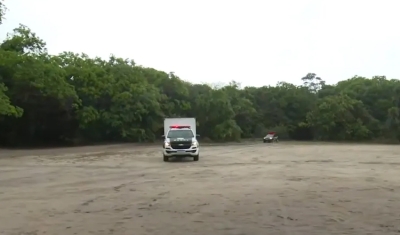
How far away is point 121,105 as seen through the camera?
53188 millimetres

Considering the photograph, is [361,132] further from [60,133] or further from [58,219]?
[58,219]

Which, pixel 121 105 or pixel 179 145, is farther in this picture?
pixel 121 105

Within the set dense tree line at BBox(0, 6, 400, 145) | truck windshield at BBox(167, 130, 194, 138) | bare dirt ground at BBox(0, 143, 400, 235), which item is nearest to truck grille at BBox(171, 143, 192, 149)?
truck windshield at BBox(167, 130, 194, 138)

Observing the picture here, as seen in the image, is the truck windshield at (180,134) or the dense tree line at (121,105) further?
the dense tree line at (121,105)

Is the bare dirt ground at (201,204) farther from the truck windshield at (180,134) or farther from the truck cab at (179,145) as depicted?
the truck windshield at (180,134)

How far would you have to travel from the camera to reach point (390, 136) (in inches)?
3049

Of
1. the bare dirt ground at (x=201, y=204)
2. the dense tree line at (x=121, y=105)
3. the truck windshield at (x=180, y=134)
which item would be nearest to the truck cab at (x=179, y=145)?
the truck windshield at (x=180, y=134)

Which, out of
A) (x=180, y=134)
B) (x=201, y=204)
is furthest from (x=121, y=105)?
(x=201, y=204)

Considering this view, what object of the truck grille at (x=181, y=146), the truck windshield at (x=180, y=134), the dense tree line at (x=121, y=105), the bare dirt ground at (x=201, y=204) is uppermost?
the dense tree line at (x=121, y=105)

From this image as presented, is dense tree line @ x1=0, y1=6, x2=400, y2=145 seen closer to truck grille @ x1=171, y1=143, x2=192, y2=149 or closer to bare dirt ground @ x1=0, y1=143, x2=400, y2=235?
truck grille @ x1=171, y1=143, x2=192, y2=149

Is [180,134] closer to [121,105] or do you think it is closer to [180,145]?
[180,145]

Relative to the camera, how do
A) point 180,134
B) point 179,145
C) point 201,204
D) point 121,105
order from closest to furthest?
point 201,204, point 179,145, point 180,134, point 121,105

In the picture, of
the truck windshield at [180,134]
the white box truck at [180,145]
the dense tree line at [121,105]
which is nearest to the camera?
the white box truck at [180,145]

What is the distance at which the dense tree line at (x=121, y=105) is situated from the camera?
148 ft
